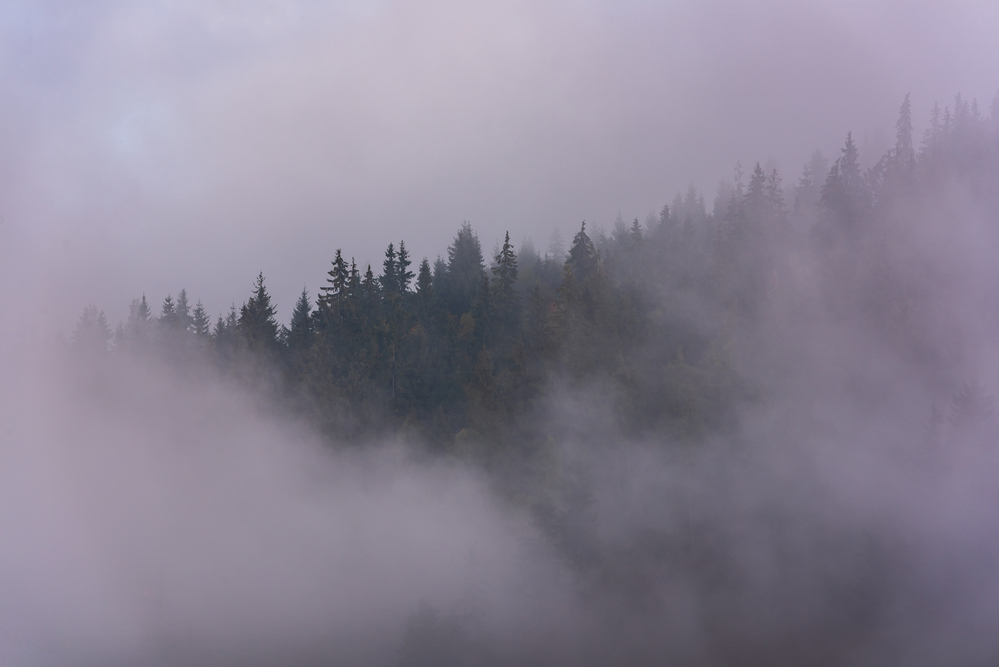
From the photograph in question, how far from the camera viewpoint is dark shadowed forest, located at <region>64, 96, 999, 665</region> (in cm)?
4553

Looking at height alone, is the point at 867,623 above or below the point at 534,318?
below

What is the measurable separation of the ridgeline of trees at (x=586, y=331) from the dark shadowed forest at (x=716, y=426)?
229 mm

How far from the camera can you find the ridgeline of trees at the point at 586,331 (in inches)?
2024

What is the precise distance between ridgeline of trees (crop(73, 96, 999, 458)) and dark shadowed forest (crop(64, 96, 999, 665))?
23 cm

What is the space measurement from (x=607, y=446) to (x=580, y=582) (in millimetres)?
9636

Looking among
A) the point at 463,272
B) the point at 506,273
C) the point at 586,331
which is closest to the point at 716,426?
the point at 586,331

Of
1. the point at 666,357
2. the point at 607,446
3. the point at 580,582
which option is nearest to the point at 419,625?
the point at 580,582

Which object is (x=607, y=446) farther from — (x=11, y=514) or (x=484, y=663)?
(x=11, y=514)

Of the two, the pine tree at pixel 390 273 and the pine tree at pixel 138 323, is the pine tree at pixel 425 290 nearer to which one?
the pine tree at pixel 390 273

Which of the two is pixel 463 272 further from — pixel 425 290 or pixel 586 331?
pixel 586 331

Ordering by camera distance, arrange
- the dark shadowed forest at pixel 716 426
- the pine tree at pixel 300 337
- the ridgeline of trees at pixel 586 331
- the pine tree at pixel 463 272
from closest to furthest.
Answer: the dark shadowed forest at pixel 716 426 → the ridgeline of trees at pixel 586 331 → the pine tree at pixel 300 337 → the pine tree at pixel 463 272

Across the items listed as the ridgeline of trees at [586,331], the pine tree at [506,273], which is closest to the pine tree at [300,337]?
the ridgeline of trees at [586,331]

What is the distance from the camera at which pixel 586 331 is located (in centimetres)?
5181

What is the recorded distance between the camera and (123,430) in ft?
195
